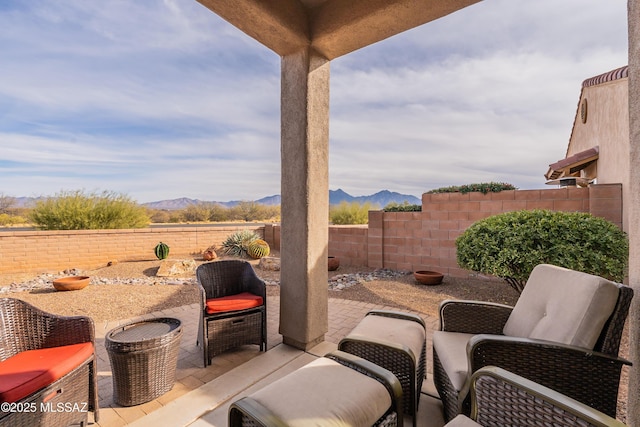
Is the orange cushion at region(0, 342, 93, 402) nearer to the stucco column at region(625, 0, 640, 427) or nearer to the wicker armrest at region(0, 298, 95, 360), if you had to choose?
the wicker armrest at region(0, 298, 95, 360)

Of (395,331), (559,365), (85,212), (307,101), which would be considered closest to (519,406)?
(559,365)

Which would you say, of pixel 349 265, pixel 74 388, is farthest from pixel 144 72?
pixel 74 388

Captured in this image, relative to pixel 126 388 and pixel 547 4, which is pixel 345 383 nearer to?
pixel 126 388

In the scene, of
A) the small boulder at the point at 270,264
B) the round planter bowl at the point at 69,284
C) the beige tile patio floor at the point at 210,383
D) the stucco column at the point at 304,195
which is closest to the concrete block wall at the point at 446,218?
the small boulder at the point at 270,264

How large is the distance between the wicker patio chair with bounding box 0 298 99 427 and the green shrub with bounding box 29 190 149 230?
7.73 meters

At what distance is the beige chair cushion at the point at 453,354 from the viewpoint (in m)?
1.45

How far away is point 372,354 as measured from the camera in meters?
1.71

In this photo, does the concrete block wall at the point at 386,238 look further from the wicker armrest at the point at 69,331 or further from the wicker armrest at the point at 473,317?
the wicker armrest at the point at 69,331

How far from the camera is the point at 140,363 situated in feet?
6.01

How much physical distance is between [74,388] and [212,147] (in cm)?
1892

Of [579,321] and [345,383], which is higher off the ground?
[579,321]

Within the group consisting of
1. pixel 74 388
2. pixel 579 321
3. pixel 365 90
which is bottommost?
pixel 74 388

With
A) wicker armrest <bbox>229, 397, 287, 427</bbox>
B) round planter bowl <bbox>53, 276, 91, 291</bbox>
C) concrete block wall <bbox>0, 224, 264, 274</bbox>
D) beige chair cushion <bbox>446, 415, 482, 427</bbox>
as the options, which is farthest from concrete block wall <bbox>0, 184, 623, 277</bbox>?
wicker armrest <bbox>229, 397, 287, 427</bbox>

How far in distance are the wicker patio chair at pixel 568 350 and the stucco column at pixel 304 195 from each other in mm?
1250
